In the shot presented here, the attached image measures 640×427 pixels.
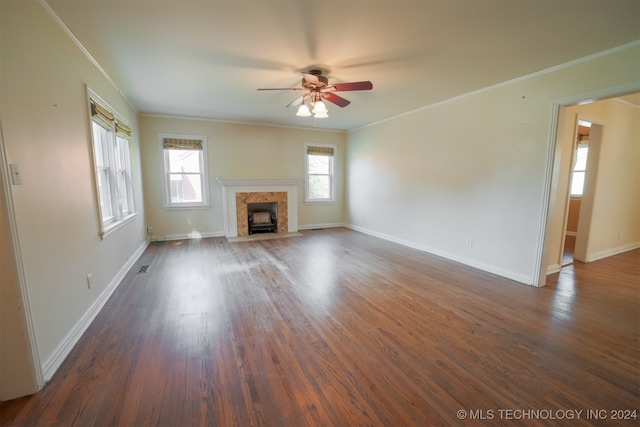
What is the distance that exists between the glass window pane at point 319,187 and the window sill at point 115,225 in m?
3.81

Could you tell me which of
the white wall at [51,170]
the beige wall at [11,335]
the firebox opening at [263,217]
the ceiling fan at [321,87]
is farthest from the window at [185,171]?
the beige wall at [11,335]

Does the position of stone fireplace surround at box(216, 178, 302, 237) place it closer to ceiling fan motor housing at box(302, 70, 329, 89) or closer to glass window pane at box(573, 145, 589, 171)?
ceiling fan motor housing at box(302, 70, 329, 89)

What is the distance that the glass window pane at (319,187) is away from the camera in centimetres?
674

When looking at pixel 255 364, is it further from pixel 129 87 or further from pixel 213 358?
pixel 129 87

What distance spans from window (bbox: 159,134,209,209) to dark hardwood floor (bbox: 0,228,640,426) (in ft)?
7.94

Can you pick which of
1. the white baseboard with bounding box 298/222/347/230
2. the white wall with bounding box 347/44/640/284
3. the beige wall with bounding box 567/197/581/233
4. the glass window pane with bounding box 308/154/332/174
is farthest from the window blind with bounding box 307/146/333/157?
the beige wall with bounding box 567/197/581/233

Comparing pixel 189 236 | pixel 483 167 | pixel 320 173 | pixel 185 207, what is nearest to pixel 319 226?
pixel 320 173

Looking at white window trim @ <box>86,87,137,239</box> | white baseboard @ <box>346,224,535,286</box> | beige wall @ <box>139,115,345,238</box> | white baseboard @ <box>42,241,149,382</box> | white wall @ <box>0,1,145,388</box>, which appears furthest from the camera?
beige wall @ <box>139,115,345,238</box>

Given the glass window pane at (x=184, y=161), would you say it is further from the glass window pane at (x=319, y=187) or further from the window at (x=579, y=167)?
the window at (x=579, y=167)

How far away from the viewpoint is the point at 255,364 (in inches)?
72.8

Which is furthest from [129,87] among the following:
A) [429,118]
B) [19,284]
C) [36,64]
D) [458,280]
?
[458,280]

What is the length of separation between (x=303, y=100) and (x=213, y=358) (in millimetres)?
2887

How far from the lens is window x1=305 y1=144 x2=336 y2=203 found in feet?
21.7

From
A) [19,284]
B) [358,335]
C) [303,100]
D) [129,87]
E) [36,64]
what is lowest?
[358,335]
